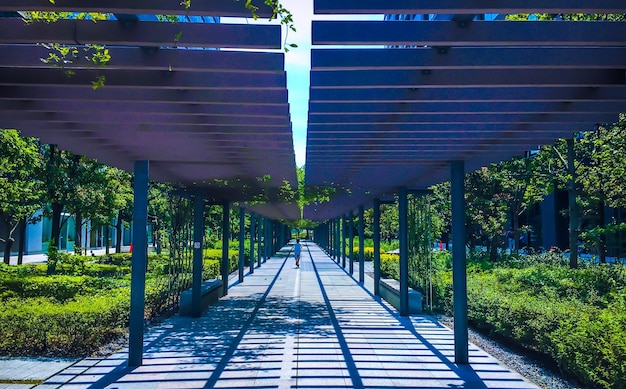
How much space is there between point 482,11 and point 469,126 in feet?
8.64

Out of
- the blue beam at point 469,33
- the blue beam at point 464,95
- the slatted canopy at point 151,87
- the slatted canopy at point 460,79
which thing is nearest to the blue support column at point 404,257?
the slatted canopy at point 460,79

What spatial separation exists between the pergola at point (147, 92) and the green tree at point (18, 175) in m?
5.38

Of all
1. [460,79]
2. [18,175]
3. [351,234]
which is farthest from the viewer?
[351,234]

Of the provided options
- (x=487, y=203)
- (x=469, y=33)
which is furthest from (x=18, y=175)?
(x=487, y=203)

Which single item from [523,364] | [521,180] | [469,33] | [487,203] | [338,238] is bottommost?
[523,364]

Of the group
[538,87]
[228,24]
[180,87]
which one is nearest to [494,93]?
[538,87]

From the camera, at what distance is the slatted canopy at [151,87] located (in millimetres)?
3396

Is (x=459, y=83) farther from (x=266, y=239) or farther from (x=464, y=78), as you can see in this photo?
(x=266, y=239)

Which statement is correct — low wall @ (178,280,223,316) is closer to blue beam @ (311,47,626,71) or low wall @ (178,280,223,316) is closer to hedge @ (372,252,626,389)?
hedge @ (372,252,626,389)

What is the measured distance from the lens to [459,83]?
13.6 ft

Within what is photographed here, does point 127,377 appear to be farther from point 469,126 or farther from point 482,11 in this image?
point 482,11

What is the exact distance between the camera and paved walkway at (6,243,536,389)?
6.14 meters

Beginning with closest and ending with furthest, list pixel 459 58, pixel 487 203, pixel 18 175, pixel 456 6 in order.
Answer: pixel 456 6 → pixel 459 58 → pixel 18 175 → pixel 487 203

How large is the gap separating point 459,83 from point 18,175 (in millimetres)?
15405
